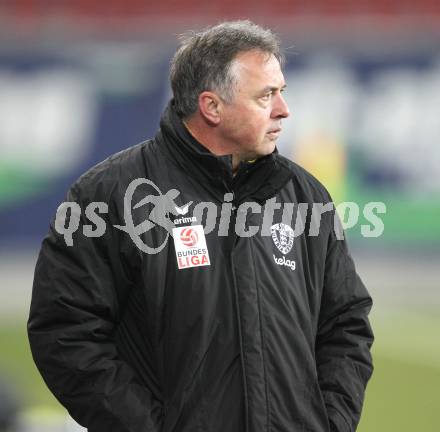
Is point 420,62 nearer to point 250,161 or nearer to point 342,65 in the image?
point 342,65

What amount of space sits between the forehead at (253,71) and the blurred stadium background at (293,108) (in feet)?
14.0

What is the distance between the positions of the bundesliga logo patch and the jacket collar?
0.30 ft

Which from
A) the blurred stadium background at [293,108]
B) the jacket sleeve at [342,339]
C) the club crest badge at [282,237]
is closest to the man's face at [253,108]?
the club crest badge at [282,237]

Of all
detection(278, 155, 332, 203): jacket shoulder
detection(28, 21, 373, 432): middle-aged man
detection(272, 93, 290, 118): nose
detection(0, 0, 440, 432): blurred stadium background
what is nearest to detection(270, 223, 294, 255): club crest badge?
detection(28, 21, 373, 432): middle-aged man

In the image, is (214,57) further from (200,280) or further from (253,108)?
(200,280)

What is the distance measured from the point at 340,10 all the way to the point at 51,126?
207 cm

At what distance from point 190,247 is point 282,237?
0.65ft

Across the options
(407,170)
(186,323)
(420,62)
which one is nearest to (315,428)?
Result: (186,323)

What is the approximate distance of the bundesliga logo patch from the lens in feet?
6.41

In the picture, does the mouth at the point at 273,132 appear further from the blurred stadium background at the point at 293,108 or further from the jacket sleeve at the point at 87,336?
the blurred stadium background at the point at 293,108

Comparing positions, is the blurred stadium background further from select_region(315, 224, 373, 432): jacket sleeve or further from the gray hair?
the gray hair

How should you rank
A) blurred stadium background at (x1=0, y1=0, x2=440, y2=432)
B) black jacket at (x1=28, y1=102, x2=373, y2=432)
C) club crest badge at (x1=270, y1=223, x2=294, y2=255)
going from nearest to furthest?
black jacket at (x1=28, y1=102, x2=373, y2=432) → club crest badge at (x1=270, y1=223, x2=294, y2=255) → blurred stadium background at (x1=0, y1=0, x2=440, y2=432)

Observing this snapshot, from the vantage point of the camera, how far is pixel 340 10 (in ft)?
23.5

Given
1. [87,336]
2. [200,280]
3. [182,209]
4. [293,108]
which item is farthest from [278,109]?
[293,108]
